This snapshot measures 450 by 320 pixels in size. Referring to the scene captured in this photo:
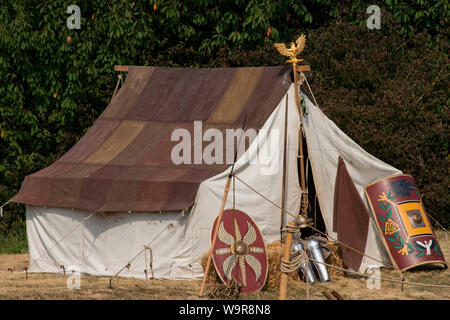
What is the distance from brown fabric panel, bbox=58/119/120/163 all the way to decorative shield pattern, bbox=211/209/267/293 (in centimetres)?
299

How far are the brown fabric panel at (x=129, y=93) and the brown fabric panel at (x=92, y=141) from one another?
151 millimetres

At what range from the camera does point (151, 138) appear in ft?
A: 37.0

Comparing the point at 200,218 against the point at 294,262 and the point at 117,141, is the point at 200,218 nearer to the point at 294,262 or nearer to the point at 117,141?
the point at 294,262

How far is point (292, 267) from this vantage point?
8.06 m

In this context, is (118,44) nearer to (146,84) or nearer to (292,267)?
(146,84)

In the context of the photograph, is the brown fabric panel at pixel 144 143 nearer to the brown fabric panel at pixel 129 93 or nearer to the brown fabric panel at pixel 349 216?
the brown fabric panel at pixel 129 93

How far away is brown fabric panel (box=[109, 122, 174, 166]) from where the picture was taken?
36.1ft

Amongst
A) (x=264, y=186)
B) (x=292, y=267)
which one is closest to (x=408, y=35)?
(x=264, y=186)

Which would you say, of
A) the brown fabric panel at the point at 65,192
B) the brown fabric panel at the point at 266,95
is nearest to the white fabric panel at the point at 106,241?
the brown fabric panel at the point at 65,192

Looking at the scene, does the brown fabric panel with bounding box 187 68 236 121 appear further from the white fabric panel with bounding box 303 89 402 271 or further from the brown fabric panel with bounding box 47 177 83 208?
the brown fabric panel with bounding box 47 177 83 208

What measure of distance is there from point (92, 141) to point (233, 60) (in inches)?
210

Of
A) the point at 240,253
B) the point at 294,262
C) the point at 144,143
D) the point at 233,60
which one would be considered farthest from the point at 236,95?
the point at 233,60

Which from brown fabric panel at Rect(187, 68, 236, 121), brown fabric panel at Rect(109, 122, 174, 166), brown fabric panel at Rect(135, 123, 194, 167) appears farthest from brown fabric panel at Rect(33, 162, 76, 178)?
brown fabric panel at Rect(187, 68, 236, 121)

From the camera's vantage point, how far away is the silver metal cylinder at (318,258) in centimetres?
984
